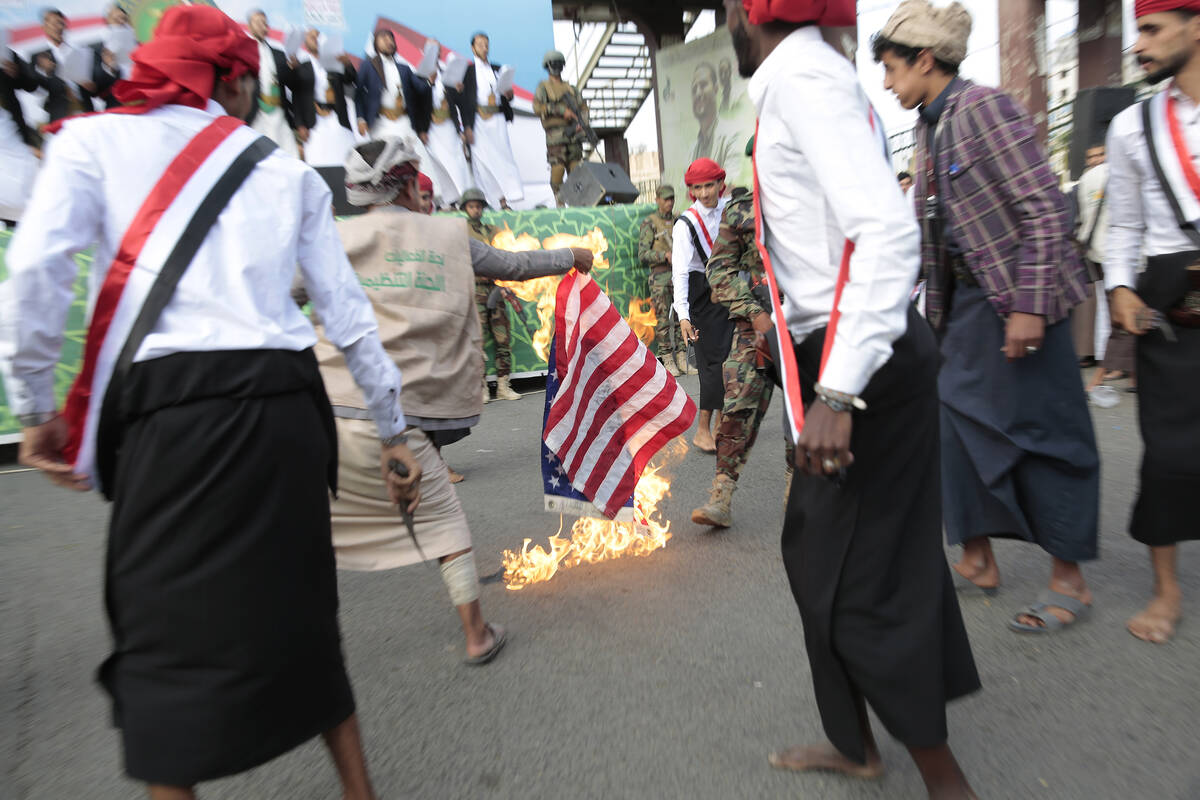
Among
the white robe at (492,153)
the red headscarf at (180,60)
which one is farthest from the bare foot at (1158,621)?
the white robe at (492,153)

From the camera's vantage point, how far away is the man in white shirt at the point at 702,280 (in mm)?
5738

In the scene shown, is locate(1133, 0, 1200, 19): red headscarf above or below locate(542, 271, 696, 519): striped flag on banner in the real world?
above

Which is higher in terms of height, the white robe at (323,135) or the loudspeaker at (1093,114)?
the white robe at (323,135)

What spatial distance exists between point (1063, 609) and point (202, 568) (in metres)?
2.96

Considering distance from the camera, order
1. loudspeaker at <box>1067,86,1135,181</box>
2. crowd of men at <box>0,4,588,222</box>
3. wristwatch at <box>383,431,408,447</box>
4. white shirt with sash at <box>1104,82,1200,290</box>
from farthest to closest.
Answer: crowd of men at <box>0,4,588,222</box> → loudspeaker at <box>1067,86,1135,181</box> → white shirt with sash at <box>1104,82,1200,290</box> → wristwatch at <box>383,431,408,447</box>

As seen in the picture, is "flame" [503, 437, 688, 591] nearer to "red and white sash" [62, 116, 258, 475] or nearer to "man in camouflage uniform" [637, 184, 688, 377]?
"red and white sash" [62, 116, 258, 475]

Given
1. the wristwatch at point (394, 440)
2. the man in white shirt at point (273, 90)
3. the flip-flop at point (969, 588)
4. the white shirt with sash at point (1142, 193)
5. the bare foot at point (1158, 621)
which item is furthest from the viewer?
the man in white shirt at point (273, 90)

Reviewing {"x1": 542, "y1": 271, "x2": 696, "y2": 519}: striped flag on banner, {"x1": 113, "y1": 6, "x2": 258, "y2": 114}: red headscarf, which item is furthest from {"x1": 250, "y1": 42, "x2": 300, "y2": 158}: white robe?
{"x1": 113, "y1": 6, "x2": 258, "y2": 114}: red headscarf

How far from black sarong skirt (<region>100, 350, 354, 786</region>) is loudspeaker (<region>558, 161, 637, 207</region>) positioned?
11.6 metres

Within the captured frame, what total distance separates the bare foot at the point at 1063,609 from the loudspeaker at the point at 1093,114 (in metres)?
6.71

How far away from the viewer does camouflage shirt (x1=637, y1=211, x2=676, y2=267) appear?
10.6 m

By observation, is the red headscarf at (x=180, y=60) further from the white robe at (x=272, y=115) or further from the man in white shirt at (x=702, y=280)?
the white robe at (x=272, y=115)

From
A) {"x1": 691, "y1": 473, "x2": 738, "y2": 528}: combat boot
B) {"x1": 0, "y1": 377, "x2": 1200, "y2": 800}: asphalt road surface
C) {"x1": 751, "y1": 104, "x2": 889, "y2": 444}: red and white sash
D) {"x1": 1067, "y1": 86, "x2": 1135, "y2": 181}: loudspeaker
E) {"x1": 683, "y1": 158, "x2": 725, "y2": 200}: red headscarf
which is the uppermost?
{"x1": 1067, "y1": 86, "x2": 1135, "y2": 181}: loudspeaker

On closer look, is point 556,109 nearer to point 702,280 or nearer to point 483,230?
point 483,230
